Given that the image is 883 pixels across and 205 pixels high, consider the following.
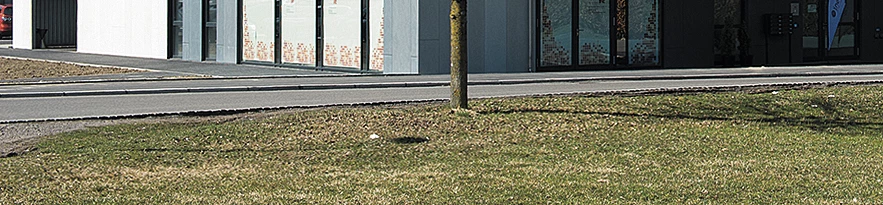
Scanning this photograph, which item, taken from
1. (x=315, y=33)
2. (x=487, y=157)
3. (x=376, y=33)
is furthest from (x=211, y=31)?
(x=487, y=157)

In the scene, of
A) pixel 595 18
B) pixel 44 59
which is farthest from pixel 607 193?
pixel 44 59

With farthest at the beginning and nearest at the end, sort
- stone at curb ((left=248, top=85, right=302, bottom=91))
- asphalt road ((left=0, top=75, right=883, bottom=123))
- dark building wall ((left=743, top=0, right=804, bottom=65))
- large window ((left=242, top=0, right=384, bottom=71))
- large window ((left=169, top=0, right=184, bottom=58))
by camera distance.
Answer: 1. large window ((left=169, top=0, right=184, bottom=58))
2. dark building wall ((left=743, top=0, right=804, bottom=65))
3. large window ((left=242, top=0, right=384, bottom=71))
4. stone at curb ((left=248, top=85, right=302, bottom=91))
5. asphalt road ((left=0, top=75, right=883, bottom=123))

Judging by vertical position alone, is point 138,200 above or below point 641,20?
below

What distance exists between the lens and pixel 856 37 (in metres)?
30.8

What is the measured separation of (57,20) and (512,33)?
22404 mm

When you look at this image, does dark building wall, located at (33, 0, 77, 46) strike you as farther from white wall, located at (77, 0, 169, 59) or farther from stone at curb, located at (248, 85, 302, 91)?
stone at curb, located at (248, 85, 302, 91)

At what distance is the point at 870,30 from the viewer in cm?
3091

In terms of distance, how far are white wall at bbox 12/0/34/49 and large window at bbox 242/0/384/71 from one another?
47.7ft

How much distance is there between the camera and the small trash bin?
3994 centimetres

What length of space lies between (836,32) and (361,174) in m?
23.8

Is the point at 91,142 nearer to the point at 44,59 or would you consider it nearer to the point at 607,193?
the point at 607,193

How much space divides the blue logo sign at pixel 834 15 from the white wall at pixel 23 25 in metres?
24.1

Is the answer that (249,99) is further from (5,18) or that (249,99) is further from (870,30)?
(5,18)

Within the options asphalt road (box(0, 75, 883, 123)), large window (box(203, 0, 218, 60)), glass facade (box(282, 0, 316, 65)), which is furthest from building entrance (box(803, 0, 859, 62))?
large window (box(203, 0, 218, 60))
